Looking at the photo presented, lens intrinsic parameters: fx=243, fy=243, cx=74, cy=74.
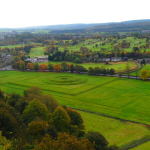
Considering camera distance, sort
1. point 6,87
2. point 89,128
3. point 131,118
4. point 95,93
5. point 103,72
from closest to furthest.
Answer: point 89,128 < point 131,118 < point 95,93 < point 6,87 < point 103,72

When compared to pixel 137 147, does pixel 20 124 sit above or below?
above

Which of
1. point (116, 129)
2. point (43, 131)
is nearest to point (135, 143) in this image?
point (116, 129)

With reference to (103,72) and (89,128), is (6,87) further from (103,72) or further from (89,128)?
(89,128)

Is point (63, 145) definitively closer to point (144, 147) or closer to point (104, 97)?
point (144, 147)

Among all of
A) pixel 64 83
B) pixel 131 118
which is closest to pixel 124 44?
pixel 64 83

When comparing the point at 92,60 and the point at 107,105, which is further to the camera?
the point at 92,60

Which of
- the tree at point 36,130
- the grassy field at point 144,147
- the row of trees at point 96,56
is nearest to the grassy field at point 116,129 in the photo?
the grassy field at point 144,147

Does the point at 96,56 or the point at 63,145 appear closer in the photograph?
the point at 63,145
